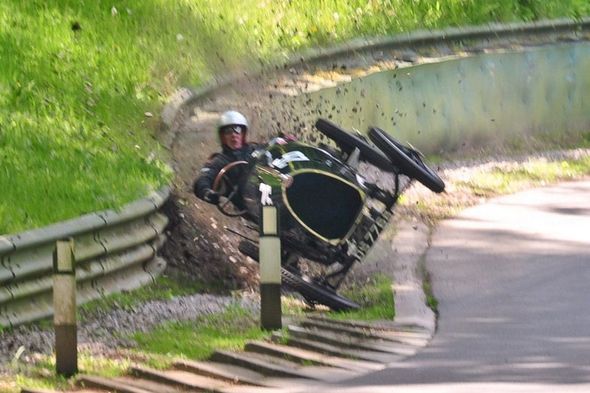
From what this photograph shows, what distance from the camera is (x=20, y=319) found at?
12.4 meters

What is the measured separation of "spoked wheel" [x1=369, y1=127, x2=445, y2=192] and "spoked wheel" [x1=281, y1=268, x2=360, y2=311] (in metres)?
1.38

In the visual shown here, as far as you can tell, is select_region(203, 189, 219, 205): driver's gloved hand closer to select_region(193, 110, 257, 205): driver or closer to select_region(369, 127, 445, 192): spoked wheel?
select_region(193, 110, 257, 205): driver

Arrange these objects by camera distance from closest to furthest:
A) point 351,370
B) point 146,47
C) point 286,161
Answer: point 351,370, point 286,161, point 146,47

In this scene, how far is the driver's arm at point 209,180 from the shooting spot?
1429 centimetres

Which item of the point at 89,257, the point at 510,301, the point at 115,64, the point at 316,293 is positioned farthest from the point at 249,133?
the point at 510,301

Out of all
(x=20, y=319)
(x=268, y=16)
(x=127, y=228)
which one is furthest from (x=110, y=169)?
(x=268, y=16)

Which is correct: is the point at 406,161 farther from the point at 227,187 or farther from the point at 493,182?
the point at 493,182

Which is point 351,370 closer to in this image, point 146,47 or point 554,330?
point 554,330

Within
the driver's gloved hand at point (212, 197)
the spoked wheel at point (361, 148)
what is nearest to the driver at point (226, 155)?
the driver's gloved hand at point (212, 197)

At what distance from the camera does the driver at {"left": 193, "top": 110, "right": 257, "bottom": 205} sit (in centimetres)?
1440

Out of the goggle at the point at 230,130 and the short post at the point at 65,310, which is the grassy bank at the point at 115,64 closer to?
the goggle at the point at 230,130

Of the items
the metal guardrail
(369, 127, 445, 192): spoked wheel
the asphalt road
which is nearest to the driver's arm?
the metal guardrail

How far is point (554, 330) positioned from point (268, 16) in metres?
12.1

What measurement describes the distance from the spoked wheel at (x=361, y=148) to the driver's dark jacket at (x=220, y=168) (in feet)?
2.19
